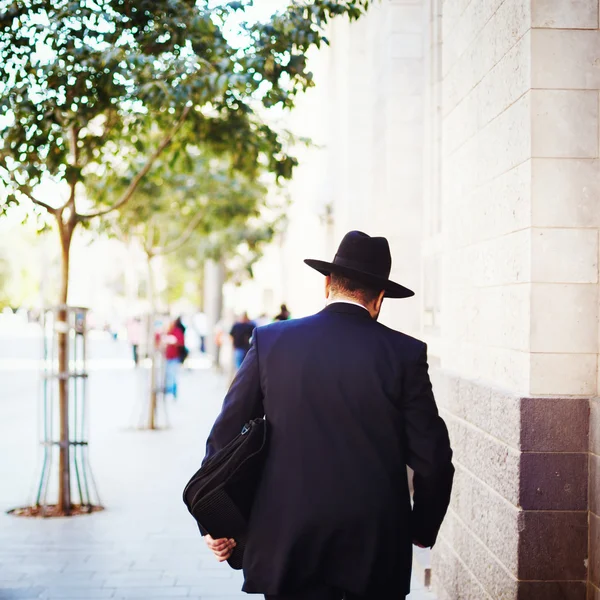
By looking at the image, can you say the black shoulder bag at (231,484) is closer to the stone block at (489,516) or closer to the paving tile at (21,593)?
the stone block at (489,516)

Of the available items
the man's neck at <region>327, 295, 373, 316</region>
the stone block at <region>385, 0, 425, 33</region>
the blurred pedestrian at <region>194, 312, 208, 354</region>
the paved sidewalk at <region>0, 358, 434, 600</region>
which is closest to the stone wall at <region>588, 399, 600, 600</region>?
the man's neck at <region>327, 295, 373, 316</region>

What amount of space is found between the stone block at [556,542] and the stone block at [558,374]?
49 centimetres

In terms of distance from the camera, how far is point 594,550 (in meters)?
3.81

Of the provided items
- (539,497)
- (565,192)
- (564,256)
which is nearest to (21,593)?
(539,497)

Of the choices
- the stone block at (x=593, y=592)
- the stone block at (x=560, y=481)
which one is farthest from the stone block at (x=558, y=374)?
the stone block at (x=593, y=592)

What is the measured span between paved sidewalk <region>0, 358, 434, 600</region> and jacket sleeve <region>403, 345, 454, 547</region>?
2.72 metres

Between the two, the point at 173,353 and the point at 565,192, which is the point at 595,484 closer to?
the point at 565,192

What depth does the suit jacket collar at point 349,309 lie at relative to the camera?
127 inches

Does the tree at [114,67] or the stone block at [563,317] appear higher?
the tree at [114,67]

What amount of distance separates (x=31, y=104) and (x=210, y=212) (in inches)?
424

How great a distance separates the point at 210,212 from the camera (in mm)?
18297

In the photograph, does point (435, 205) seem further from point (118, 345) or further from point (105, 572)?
point (118, 345)

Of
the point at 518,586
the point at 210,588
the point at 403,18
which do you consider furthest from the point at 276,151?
the point at 518,586

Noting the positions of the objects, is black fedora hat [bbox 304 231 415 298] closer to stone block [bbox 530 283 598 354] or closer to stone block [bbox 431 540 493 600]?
stone block [bbox 530 283 598 354]
